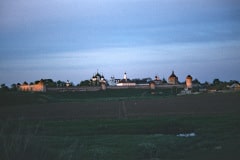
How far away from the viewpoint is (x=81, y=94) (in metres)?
132

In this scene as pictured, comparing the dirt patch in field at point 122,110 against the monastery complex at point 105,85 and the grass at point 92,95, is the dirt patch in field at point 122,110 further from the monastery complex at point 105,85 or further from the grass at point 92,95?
the monastery complex at point 105,85

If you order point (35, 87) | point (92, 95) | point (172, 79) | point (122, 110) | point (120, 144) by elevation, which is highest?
point (172, 79)

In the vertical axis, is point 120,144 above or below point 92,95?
below

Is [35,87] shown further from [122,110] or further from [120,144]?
[120,144]

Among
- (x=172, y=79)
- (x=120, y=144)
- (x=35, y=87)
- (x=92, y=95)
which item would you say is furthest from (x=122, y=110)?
(x=172, y=79)

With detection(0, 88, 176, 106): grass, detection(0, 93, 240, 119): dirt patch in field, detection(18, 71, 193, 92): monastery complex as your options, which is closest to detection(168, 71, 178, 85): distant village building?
detection(18, 71, 193, 92): monastery complex

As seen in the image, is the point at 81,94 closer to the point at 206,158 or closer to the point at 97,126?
the point at 97,126

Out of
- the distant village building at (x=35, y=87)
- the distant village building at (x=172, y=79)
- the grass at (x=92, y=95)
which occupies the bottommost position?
the grass at (x=92, y=95)

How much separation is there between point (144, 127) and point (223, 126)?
6.11m

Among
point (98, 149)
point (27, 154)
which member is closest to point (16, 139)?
point (27, 154)

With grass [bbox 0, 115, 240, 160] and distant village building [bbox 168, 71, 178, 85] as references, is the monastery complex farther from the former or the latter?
grass [bbox 0, 115, 240, 160]

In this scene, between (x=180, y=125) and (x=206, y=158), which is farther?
(x=180, y=125)

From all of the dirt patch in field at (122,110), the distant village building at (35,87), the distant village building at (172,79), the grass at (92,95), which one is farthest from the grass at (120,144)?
the distant village building at (172,79)

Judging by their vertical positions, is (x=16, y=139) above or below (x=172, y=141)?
above
